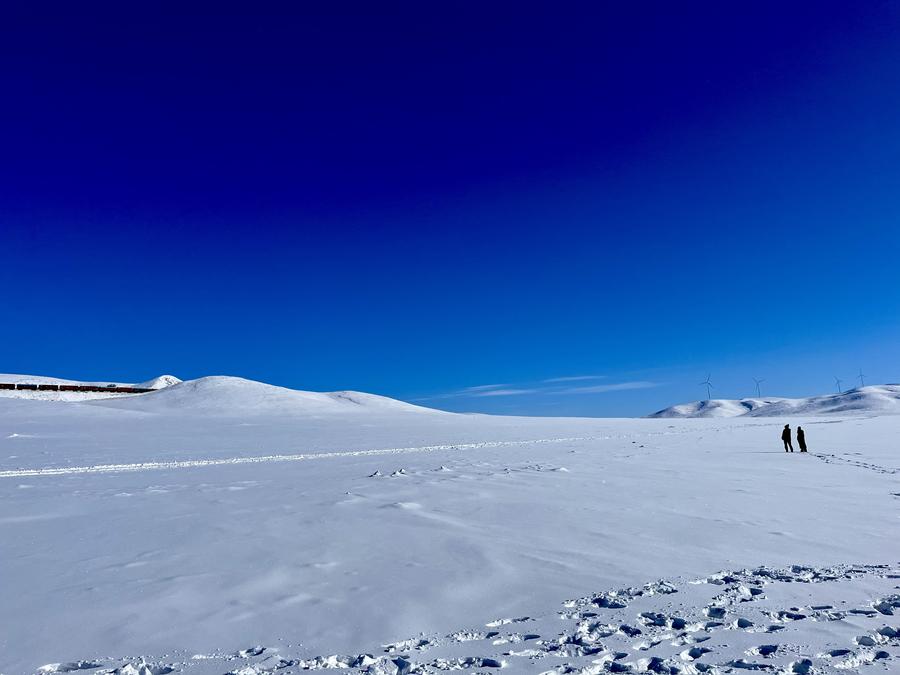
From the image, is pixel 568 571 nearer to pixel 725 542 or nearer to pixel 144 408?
pixel 725 542

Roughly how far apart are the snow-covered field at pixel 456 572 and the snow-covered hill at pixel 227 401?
41.4 metres

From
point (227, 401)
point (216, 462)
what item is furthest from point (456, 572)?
point (227, 401)

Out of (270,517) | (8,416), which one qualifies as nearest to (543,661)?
(270,517)

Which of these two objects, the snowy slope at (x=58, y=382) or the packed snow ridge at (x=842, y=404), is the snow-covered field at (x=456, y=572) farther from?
the packed snow ridge at (x=842, y=404)

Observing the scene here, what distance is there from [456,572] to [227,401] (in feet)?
191

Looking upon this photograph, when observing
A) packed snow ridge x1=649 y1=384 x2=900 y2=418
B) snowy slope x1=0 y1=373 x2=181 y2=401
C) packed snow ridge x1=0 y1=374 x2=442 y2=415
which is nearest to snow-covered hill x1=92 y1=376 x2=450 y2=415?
packed snow ridge x1=0 y1=374 x2=442 y2=415

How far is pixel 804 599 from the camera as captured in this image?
5578 mm

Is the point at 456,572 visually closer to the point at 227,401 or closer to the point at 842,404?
the point at 227,401

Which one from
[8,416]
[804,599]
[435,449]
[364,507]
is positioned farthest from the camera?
[8,416]

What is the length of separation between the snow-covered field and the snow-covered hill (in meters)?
41.4

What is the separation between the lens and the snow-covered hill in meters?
55.8

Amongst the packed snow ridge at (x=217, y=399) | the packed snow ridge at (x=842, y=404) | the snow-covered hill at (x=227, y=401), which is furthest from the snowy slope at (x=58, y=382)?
the packed snow ridge at (x=842, y=404)

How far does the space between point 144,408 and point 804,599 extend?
5956 centimetres

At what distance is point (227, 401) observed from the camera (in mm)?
59438
